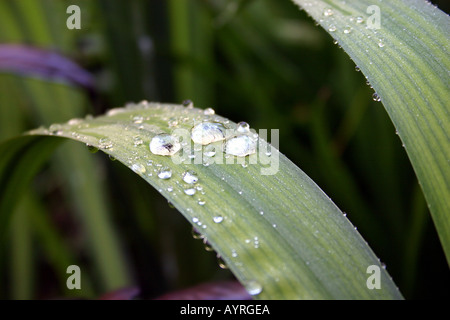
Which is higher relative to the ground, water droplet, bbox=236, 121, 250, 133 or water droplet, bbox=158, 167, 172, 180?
water droplet, bbox=236, 121, 250, 133

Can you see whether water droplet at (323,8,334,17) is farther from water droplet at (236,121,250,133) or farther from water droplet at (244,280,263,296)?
water droplet at (244,280,263,296)

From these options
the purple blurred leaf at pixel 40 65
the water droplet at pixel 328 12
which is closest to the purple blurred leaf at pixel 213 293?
the water droplet at pixel 328 12

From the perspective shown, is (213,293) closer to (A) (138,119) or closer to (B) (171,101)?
(A) (138,119)

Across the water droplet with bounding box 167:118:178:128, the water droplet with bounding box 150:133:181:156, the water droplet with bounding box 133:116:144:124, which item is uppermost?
the water droplet with bounding box 133:116:144:124

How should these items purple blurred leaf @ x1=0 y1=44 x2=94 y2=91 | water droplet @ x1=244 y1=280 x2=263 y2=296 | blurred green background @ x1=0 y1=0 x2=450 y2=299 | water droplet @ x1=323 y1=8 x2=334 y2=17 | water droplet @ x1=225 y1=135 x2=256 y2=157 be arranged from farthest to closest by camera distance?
blurred green background @ x1=0 y1=0 x2=450 y2=299 → purple blurred leaf @ x1=0 y1=44 x2=94 y2=91 → water droplet @ x1=323 y1=8 x2=334 y2=17 → water droplet @ x1=225 y1=135 x2=256 y2=157 → water droplet @ x1=244 y1=280 x2=263 y2=296

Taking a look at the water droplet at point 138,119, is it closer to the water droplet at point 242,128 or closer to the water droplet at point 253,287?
the water droplet at point 242,128

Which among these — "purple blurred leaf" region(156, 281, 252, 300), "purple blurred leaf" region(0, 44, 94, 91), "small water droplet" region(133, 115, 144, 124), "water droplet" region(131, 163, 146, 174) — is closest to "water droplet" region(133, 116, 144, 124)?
"small water droplet" region(133, 115, 144, 124)
